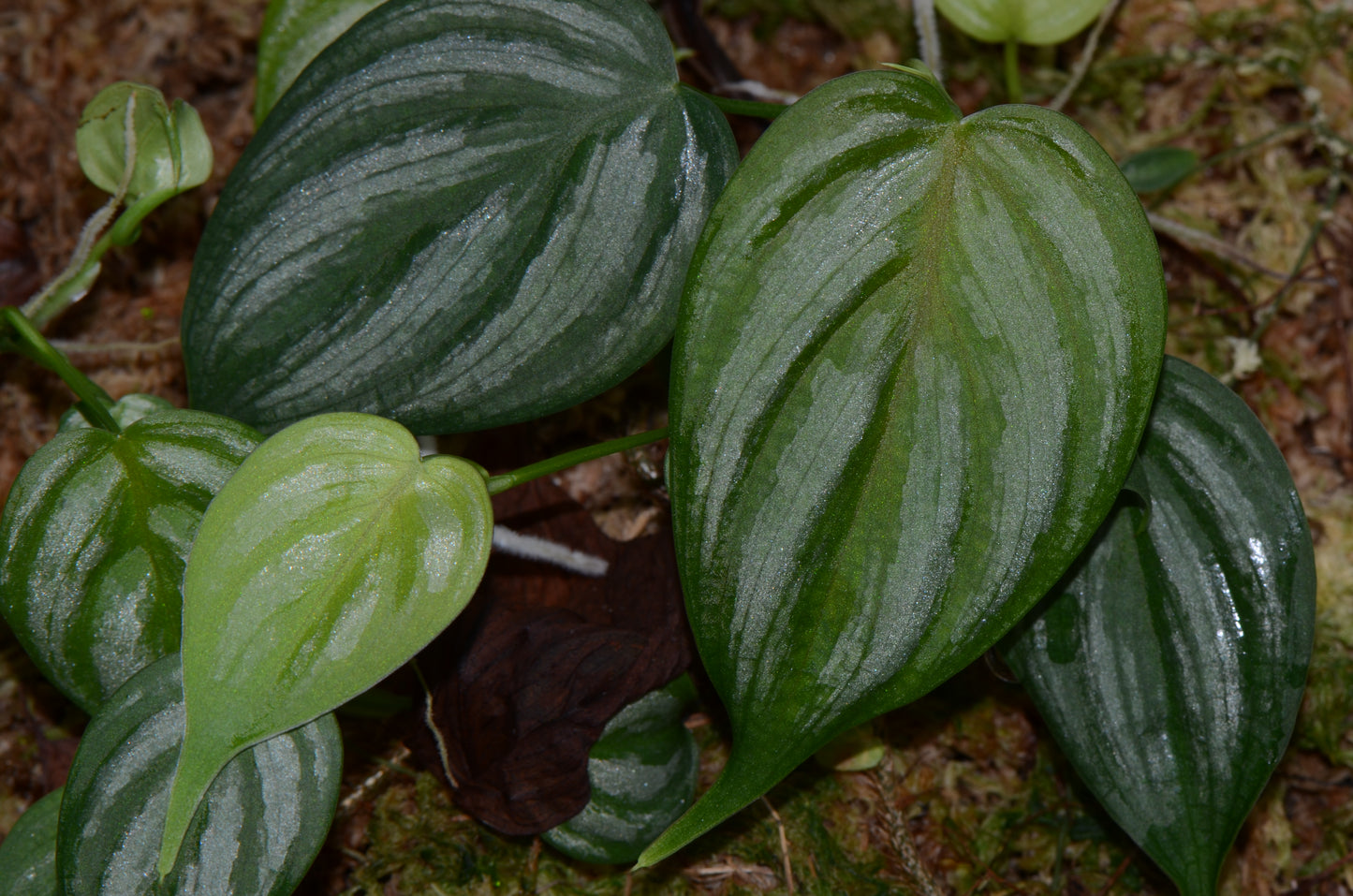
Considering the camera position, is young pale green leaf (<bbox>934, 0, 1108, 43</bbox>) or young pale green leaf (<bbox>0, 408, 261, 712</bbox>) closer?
young pale green leaf (<bbox>0, 408, 261, 712</bbox>)

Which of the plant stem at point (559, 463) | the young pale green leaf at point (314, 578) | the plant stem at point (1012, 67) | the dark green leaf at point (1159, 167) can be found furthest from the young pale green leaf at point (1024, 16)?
the young pale green leaf at point (314, 578)

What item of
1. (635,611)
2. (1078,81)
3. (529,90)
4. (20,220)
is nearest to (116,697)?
(635,611)

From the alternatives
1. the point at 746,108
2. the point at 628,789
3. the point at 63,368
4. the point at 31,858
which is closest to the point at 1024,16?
the point at 746,108

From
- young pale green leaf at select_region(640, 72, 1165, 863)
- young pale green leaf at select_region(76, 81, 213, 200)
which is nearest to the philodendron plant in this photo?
young pale green leaf at select_region(640, 72, 1165, 863)

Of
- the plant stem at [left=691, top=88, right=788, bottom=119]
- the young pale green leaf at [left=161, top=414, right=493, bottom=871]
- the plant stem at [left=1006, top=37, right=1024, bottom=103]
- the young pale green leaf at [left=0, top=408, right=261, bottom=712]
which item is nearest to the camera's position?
the young pale green leaf at [left=161, top=414, right=493, bottom=871]

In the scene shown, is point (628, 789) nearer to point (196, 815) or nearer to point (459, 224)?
point (196, 815)

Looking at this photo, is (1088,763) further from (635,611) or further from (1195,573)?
(635,611)

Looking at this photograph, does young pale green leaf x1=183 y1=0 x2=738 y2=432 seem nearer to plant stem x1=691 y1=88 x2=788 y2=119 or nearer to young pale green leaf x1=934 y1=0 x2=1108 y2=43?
plant stem x1=691 y1=88 x2=788 y2=119
